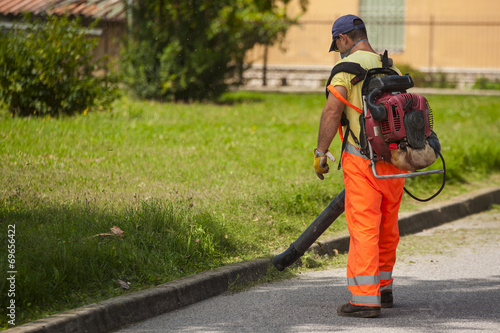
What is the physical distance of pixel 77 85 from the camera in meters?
11.1

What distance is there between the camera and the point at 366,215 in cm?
425

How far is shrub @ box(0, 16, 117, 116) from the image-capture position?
1066 centimetres

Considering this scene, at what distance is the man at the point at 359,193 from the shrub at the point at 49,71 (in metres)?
7.44

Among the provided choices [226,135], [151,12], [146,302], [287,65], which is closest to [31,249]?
[146,302]

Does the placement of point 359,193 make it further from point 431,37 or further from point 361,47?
point 431,37

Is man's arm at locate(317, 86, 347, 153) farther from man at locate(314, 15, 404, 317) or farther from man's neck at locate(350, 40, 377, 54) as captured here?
man's neck at locate(350, 40, 377, 54)

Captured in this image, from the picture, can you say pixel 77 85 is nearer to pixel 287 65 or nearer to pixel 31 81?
pixel 31 81

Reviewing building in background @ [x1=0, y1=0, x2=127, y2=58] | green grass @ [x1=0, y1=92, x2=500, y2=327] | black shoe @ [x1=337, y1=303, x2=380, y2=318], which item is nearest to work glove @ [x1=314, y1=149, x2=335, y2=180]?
black shoe @ [x1=337, y1=303, x2=380, y2=318]

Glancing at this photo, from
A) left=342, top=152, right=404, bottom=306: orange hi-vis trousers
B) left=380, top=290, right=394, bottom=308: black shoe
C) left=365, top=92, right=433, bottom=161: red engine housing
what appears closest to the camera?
left=365, top=92, right=433, bottom=161: red engine housing

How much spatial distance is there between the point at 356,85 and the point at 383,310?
1574 mm

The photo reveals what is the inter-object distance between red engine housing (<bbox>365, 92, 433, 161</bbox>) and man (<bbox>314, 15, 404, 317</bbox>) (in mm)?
167

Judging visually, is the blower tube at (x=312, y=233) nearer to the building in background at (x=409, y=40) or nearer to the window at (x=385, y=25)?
the building in background at (x=409, y=40)

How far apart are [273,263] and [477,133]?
7998 millimetres

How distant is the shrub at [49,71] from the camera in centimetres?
1066
